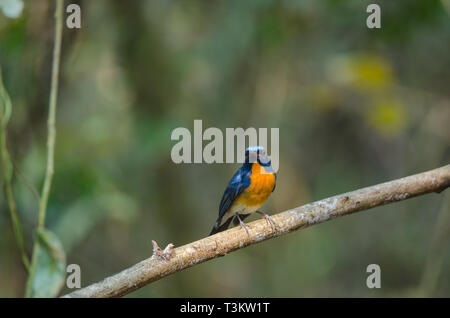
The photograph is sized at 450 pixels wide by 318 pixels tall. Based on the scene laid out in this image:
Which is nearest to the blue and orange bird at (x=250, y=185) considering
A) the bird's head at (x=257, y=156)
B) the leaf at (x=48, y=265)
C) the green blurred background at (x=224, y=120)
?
the bird's head at (x=257, y=156)

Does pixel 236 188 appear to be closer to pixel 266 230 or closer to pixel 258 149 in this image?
pixel 258 149

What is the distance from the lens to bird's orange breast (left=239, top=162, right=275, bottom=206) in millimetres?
3234

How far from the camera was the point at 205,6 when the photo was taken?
5.82 m

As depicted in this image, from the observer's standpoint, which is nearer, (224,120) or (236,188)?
(236,188)

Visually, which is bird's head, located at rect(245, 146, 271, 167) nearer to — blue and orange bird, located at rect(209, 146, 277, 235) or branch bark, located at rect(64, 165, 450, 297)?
blue and orange bird, located at rect(209, 146, 277, 235)

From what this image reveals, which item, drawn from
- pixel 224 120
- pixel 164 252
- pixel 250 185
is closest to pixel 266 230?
pixel 164 252

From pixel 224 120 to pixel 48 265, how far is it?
363 centimetres

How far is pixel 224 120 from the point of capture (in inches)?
238

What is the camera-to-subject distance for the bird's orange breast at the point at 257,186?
3.23 metres

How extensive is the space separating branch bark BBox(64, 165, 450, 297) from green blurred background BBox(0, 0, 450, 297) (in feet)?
4.97

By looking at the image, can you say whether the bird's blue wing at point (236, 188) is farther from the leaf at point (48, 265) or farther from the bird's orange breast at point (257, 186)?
the leaf at point (48, 265)
